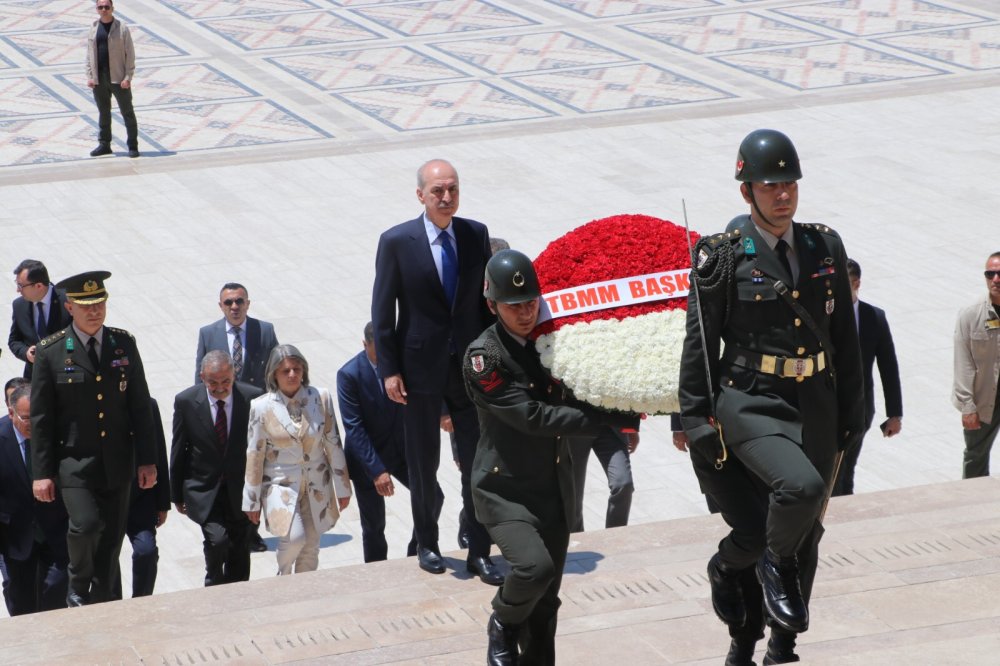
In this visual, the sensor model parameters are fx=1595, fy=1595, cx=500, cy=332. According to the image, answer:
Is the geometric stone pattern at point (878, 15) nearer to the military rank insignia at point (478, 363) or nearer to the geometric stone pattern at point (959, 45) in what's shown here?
the geometric stone pattern at point (959, 45)

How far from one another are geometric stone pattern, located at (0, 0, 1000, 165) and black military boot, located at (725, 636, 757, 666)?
12867mm

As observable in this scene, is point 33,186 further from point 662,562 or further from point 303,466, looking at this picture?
point 662,562

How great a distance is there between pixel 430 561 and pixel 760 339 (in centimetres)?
227

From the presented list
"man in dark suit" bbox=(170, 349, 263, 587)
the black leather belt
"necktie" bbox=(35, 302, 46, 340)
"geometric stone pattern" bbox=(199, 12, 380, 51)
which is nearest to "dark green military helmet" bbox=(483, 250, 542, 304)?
the black leather belt

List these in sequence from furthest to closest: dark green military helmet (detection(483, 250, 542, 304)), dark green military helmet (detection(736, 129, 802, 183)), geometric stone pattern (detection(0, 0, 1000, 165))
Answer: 1. geometric stone pattern (detection(0, 0, 1000, 165))
2. dark green military helmet (detection(483, 250, 542, 304))
3. dark green military helmet (detection(736, 129, 802, 183))

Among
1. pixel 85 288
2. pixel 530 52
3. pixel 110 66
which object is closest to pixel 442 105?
pixel 530 52

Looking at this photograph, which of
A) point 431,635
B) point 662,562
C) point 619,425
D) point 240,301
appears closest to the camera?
point 619,425

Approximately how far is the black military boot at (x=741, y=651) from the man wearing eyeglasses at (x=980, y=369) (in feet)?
13.2

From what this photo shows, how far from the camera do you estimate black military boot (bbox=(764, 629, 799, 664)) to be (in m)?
5.43

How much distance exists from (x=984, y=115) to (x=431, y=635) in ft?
45.3

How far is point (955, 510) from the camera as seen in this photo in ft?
25.1

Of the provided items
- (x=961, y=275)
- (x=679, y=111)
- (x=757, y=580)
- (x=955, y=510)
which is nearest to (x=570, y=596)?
(x=757, y=580)

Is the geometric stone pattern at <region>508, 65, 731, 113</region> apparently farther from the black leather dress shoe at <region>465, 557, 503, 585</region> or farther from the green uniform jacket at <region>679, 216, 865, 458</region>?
the green uniform jacket at <region>679, 216, 865, 458</region>

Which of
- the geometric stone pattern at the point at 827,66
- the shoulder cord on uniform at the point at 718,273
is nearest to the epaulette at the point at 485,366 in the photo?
the shoulder cord on uniform at the point at 718,273
